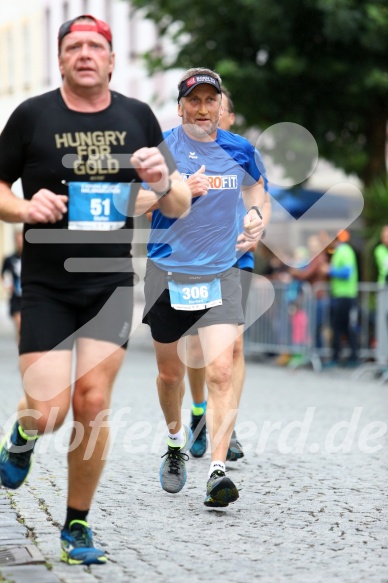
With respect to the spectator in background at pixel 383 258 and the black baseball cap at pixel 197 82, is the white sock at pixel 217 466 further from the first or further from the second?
the spectator in background at pixel 383 258

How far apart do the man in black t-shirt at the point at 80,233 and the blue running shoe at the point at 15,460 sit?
0.15m

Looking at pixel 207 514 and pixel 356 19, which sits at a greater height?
pixel 356 19

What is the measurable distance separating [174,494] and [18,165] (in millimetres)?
2475

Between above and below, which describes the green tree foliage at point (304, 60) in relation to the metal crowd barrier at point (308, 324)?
above

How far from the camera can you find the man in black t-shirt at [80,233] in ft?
16.8

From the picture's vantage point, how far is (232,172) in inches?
280

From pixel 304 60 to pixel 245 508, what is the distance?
1414 centimetres

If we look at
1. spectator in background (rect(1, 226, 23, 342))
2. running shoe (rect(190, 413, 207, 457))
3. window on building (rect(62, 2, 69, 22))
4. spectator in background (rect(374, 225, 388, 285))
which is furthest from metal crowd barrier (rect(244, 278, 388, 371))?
window on building (rect(62, 2, 69, 22))

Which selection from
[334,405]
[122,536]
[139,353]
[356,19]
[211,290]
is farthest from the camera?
[139,353]

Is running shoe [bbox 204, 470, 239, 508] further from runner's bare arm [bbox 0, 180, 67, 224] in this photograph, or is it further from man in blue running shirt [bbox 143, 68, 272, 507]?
runner's bare arm [bbox 0, 180, 67, 224]

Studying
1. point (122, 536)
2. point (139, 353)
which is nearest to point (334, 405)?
point (122, 536)

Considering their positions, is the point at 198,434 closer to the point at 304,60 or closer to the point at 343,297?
the point at 343,297

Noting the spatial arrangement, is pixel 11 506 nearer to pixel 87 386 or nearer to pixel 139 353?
pixel 87 386

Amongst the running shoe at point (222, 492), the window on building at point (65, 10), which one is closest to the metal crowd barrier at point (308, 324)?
the running shoe at point (222, 492)
